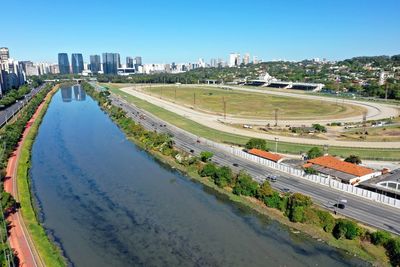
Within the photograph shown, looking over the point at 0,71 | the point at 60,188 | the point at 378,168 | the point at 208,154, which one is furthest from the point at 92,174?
the point at 0,71

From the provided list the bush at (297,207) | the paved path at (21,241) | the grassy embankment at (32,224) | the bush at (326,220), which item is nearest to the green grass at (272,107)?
the bush at (297,207)

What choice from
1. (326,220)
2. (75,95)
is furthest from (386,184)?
(75,95)

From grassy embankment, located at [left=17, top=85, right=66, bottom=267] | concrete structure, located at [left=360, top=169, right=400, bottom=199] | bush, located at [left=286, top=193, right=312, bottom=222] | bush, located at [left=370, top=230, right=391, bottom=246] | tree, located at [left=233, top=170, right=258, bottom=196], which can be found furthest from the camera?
tree, located at [left=233, top=170, right=258, bottom=196]

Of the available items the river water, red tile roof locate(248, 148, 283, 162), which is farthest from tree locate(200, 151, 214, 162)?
red tile roof locate(248, 148, 283, 162)

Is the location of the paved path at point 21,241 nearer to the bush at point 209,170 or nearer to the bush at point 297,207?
the bush at point 209,170

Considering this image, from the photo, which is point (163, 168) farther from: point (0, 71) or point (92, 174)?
point (0, 71)

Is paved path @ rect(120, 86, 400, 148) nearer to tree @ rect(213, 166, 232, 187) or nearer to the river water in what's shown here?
the river water

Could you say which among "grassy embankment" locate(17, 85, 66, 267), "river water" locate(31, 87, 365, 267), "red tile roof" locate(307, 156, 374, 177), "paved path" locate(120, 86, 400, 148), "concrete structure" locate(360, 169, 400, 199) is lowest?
"river water" locate(31, 87, 365, 267)

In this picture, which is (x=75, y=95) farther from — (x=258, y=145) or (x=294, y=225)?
(x=294, y=225)
